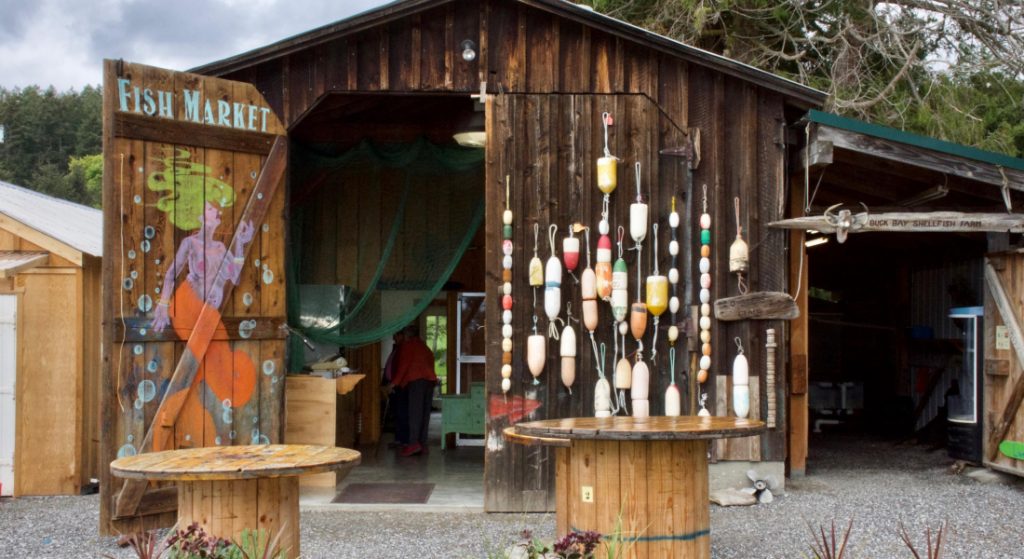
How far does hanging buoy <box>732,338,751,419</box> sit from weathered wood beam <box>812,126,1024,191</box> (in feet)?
6.39

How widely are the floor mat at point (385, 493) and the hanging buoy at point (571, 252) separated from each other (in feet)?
7.81

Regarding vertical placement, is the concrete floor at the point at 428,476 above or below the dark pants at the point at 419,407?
below

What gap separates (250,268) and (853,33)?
9.89m

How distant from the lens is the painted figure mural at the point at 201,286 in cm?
749

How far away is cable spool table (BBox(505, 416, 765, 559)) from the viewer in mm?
5312

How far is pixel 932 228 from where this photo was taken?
28.3 feet

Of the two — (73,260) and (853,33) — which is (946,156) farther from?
(73,260)

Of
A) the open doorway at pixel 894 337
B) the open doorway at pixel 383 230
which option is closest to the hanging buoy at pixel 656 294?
the open doorway at pixel 383 230

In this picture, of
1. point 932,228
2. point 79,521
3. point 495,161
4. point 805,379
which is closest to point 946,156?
point 932,228

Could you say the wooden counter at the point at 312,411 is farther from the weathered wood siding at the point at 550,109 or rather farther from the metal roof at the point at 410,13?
the metal roof at the point at 410,13

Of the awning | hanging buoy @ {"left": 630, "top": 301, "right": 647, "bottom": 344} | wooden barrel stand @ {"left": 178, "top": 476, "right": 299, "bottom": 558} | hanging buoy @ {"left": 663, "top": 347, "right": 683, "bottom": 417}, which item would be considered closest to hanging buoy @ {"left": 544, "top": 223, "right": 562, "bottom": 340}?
hanging buoy @ {"left": 630, "top": 301, "right": 647, "bottom": 344}

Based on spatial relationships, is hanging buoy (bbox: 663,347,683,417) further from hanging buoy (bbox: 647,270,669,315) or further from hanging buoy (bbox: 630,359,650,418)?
hanging buoy (bbox: 647,270,669,315)

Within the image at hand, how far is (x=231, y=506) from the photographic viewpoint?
5359 mm

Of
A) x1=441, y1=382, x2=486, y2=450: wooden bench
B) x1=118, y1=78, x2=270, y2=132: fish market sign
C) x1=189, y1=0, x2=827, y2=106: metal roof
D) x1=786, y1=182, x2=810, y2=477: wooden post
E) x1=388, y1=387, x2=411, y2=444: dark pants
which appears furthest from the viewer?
x1=388, y1=387, x2=411, y2=444: dark pants
